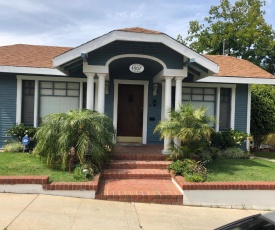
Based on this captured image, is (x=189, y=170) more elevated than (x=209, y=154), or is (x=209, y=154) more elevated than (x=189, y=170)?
(x=209, y=154)

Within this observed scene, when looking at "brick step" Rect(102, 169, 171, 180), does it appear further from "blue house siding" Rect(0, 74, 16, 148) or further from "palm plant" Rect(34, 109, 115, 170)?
"blue house siding" Rect(0, 74, 16, 148)

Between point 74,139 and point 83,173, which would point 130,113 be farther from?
point 83,173

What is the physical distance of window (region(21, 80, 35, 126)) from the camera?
33.8 feet

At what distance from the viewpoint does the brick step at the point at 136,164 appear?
7.61m

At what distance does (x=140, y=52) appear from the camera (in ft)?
27.3

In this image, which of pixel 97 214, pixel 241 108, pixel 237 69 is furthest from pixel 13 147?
pixel 237 69

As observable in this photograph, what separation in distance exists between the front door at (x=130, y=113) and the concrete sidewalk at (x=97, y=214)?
498 cm

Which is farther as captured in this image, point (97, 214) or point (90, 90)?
point (90, 90)

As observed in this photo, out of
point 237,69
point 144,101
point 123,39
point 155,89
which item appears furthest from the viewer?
point 237,69

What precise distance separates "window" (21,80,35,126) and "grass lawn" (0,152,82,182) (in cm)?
245

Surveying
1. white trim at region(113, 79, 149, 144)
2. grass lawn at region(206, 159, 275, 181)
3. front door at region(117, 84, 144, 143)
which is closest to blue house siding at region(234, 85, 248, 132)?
grass lawn at region(206, 159, 275, 181)

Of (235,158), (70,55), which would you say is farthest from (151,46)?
(235,158)

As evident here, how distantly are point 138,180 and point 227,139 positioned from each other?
444cm

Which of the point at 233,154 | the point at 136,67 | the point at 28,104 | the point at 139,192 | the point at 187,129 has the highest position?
the point at 136,67
